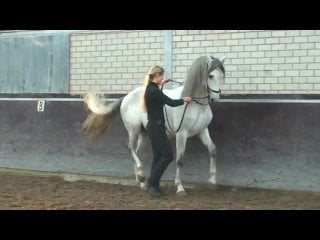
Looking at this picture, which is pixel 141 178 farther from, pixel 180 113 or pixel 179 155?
pixel 180 113

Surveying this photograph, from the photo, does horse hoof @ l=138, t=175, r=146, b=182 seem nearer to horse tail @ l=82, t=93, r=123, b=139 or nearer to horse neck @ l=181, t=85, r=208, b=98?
horse tail @ l=82, t=93, r=123, b=139

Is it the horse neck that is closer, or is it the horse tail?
the horse neck

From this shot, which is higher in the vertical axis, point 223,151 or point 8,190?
point 223,151

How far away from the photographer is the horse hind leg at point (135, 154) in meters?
7.66

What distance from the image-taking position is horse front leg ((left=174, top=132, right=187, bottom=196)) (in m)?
7.29

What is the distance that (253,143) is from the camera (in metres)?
7.49

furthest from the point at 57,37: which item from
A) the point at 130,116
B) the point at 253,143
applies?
the point at 253,143

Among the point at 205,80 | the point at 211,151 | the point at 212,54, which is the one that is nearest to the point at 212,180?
the point at 211,151

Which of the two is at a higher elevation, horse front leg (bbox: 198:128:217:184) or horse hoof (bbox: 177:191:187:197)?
horse front leg (bbox: 198:128:217:184)

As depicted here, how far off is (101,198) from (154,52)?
101 inches

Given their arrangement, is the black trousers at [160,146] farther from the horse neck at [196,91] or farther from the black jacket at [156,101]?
the horse neck at [196,91]

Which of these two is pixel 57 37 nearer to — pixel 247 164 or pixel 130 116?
pixel 130 116

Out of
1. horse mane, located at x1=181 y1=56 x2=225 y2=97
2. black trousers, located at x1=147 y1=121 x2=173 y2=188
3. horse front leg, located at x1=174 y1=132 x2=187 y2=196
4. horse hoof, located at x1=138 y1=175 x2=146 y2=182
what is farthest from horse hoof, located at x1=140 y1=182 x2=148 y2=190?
horse mane, located at x1=181 y1=56 x2=225 y2=97

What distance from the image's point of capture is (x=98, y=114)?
26.6 ft
